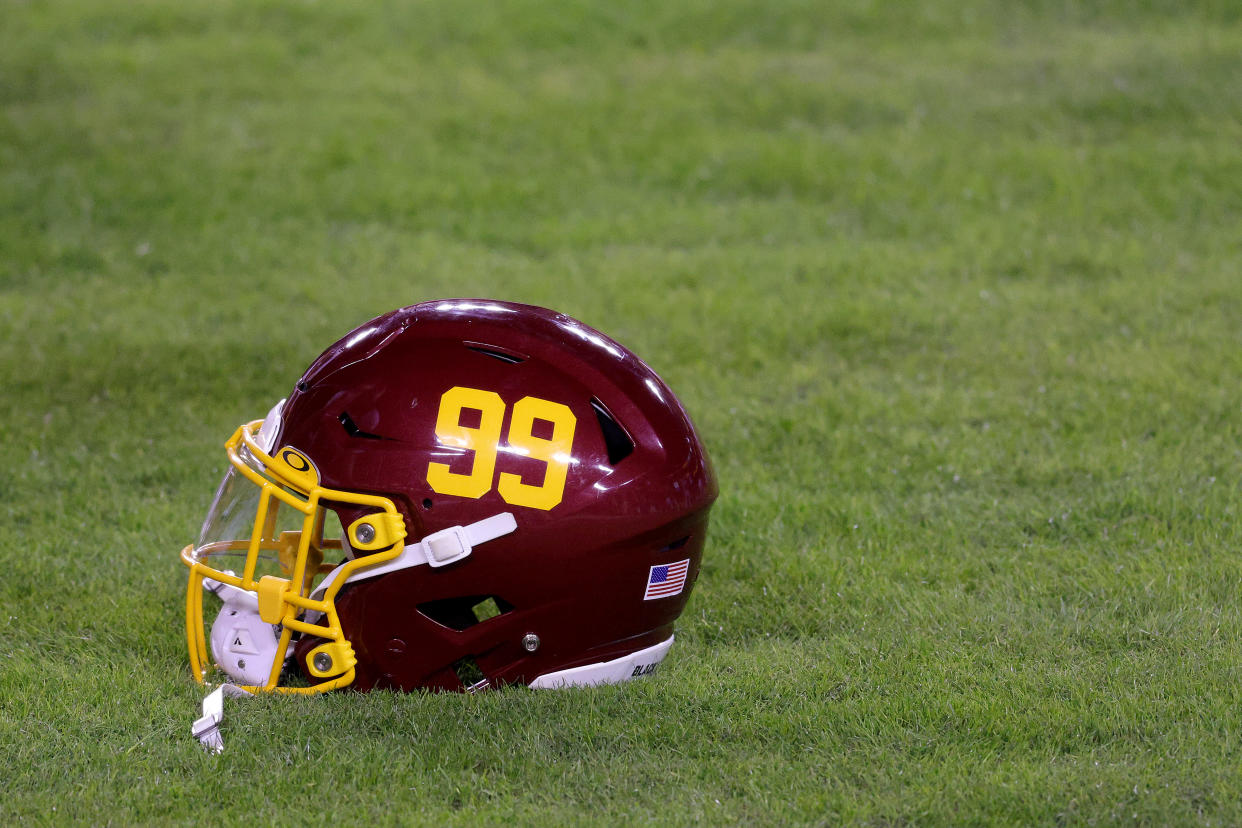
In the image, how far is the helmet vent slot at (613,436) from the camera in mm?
3561

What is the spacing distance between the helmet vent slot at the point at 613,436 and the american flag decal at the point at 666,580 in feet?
1.08

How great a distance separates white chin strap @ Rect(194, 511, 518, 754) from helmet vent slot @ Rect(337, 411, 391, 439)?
0.86 ft

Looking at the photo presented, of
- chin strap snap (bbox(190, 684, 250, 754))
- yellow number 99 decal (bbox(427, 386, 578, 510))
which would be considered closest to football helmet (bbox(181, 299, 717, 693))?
yellow number 99 decal (bbox(427, 386, 578, 510))

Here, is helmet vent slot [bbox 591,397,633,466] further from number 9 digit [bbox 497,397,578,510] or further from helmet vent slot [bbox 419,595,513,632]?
helmet vent slot [bbox 419,595,513,632]

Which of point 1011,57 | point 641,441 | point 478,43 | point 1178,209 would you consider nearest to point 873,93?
point 1011,57

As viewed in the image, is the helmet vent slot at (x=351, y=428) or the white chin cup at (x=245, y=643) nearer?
the helmet vent slot at (x=351, y=428)

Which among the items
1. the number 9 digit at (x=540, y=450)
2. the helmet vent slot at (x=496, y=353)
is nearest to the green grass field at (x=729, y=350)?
the number 9 digit at (x=540, y=450)

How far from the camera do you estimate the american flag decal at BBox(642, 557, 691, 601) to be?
3641mm

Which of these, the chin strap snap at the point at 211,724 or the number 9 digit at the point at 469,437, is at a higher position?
the number 9 digit at the point at 469,437

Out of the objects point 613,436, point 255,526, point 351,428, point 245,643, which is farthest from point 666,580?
point 245,643

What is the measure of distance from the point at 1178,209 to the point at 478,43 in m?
5.92

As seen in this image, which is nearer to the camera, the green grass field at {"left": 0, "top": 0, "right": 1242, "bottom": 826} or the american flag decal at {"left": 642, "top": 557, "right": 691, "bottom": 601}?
the green grass field at {"left": 0, "top": 0, "right": 1242, "bottom": 826}

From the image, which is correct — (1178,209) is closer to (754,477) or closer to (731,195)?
(731,195)

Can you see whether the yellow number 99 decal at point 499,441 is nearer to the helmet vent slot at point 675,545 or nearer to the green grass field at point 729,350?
the helmet vent slot at point 675,545
